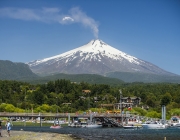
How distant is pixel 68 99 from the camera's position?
13625 cm

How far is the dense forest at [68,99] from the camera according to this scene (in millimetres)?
118375

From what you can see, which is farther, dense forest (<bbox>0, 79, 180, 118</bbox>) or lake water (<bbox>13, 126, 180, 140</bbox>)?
dense forest (<bbox>0, 79, 180, 118</bbox>)

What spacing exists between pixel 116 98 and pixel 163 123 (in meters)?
49.4

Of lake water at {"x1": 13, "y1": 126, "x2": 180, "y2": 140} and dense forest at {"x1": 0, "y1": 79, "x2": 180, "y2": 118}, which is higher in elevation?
dense forest at {"x1": 0, "y1": 79, "x2": 180, "y2": 118}

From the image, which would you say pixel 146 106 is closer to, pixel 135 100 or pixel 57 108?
pixel 135 100

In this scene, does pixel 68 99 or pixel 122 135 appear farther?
pixel 68 99

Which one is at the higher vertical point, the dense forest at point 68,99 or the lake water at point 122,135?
the dense forest at point 68,99

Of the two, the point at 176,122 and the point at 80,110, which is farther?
the point at 80,110

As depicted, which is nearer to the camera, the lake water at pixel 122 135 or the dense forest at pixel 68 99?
the lake water at pixel 122 135

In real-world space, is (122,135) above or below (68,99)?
below

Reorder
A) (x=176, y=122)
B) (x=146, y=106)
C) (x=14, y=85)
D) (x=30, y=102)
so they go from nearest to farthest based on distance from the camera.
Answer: (x=176, y=122), (x=30, y=102), (x=146, y=106), (x=14, y=85)

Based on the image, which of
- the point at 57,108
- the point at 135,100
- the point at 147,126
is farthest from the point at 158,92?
the point at 147,126

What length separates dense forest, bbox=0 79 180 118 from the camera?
118 m

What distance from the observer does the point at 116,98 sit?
143 metres
